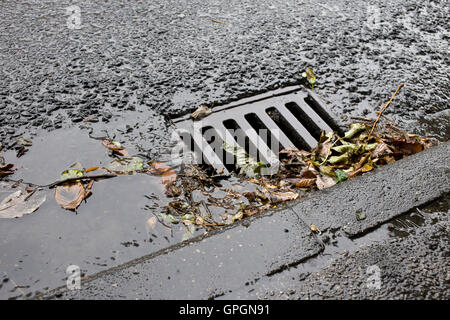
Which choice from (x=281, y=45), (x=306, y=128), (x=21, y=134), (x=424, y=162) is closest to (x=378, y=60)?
(x=281, y=45)

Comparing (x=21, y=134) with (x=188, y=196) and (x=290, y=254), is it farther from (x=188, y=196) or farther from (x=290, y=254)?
(x=290, y=254)

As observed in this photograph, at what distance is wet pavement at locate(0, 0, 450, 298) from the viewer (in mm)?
1556

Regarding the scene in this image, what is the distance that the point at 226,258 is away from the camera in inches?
54.2

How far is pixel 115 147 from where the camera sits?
6.20 ft

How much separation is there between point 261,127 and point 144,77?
0.78 meters

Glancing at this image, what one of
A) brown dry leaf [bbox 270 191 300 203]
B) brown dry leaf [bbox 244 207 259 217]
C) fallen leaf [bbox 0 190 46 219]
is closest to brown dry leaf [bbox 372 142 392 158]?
brown dry leaf [bbox 270 191 300 203]

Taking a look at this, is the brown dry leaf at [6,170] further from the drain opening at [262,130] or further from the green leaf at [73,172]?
the drain opening at [262,130]

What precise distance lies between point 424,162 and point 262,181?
746 mm

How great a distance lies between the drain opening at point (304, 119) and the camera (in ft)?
6.84

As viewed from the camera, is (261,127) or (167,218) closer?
(167,218)

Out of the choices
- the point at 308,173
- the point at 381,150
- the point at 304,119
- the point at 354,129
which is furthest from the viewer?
the point at 304,119

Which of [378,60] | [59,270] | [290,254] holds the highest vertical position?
[378,60]

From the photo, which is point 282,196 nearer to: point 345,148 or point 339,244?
point 339,244

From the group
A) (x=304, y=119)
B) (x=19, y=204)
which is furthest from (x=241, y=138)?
(x=19, y=204)
